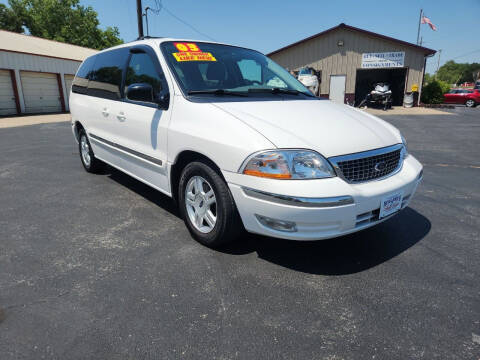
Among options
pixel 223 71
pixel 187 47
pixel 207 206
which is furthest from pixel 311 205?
pixel 187 47

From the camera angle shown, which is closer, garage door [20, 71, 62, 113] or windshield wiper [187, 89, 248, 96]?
windshield wiper [187, 89, 248, 96]

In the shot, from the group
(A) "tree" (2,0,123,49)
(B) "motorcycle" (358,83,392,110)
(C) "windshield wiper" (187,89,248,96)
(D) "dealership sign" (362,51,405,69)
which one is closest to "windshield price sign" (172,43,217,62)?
(C) "windshield wiper" (187,89,248,96)

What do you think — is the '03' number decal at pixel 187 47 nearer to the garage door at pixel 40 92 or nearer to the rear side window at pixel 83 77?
the rear side window at pixel 83 77

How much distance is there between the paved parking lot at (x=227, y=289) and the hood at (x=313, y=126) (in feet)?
3.16

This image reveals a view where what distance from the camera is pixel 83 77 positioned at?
4914 mm

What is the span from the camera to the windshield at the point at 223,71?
303 cm

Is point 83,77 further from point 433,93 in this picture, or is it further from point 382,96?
point 433,93

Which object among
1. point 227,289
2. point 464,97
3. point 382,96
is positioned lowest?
point 227,289

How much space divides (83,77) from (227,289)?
419cm

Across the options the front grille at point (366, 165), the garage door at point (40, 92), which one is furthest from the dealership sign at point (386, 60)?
the front grille at point (366, 165)

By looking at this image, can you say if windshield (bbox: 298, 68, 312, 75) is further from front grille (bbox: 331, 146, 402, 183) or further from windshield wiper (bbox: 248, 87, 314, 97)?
front grille (bbox: 331, 146, 402, 183)

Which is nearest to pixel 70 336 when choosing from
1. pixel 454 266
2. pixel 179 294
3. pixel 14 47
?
pixel 179 294

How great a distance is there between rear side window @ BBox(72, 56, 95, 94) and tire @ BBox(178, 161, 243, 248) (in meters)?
2.88

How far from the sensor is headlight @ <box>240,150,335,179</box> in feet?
7.31
